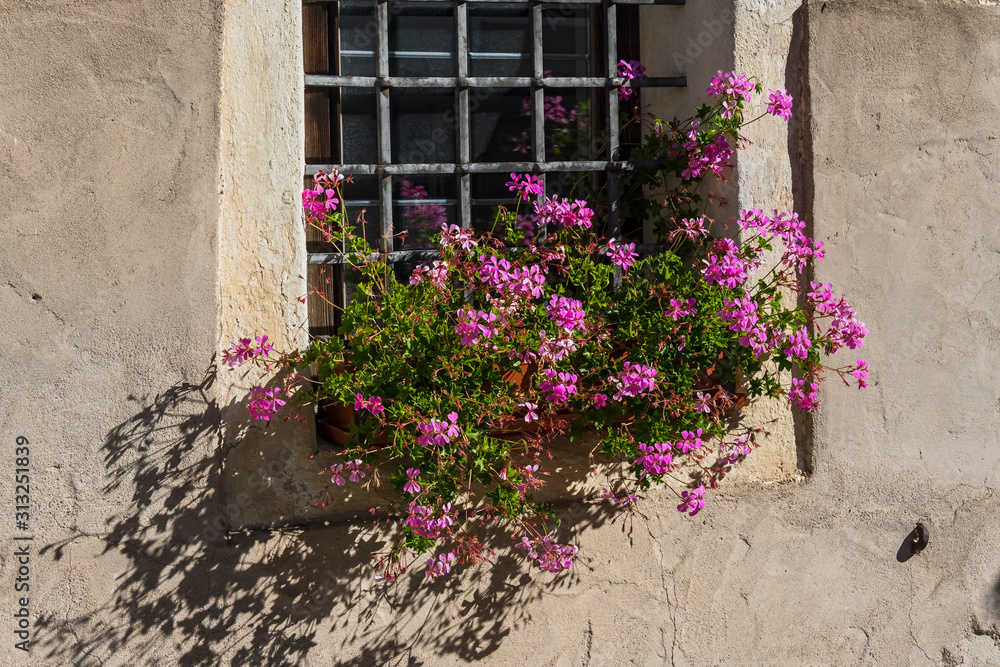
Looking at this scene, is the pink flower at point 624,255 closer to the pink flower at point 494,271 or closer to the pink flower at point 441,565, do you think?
the pink flower at point 494,271

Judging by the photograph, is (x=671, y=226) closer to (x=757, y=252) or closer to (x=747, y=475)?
(x=757, y=252)

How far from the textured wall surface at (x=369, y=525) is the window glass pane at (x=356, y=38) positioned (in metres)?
0.27

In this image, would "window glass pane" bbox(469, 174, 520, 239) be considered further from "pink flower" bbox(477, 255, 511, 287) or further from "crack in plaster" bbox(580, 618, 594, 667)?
"crack in plaster" bbox(580, 618, 594, 667)

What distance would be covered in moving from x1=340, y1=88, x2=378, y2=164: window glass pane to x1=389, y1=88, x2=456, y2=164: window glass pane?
64 mm

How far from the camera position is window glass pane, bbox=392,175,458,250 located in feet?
7.42

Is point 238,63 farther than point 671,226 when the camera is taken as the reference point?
No

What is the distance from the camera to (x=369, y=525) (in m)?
2.02

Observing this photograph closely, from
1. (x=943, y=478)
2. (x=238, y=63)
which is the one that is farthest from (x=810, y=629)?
(x=238, y=63)

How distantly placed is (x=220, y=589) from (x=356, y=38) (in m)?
1.58

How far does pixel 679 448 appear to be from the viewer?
1.92 metres

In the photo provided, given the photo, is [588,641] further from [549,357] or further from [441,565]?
[549,357]

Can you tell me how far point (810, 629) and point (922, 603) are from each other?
0.39 metres

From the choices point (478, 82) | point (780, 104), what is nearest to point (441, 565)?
point (478, 82)

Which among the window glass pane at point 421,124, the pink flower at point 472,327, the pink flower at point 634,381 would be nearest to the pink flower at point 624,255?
the pink flower at point 634,381
